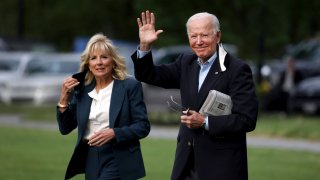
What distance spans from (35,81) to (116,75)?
921 inches

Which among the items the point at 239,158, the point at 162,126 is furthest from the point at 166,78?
the point at 162,126

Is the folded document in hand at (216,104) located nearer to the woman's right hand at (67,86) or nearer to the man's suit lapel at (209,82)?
the man's suit lapel at (209,82)

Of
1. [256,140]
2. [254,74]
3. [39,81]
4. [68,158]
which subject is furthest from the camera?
[39,81]

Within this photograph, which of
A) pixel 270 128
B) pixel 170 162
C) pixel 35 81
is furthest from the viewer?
pixel 35 81

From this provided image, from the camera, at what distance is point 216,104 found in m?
6.70

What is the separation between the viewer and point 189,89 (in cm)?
693

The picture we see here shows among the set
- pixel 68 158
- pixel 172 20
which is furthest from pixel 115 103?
pixel 172 20

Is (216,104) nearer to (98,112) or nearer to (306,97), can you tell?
(98,112)

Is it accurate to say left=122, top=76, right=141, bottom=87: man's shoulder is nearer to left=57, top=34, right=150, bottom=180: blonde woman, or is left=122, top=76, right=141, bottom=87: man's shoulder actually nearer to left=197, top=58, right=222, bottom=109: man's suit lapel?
left=57, top=34, right=150, bottom=180: blonde woman

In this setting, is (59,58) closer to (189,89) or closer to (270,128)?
(270,128)

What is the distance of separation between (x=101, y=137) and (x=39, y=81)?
2364cm

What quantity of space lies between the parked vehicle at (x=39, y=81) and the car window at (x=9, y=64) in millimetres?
675

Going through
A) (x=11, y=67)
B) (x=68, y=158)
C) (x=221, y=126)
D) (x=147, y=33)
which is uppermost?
(x=11, y=67)

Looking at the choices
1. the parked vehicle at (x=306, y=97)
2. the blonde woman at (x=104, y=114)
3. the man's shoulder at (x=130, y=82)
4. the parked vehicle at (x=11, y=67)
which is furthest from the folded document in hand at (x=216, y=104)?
the parked vehicle at (x=11, y=67)
